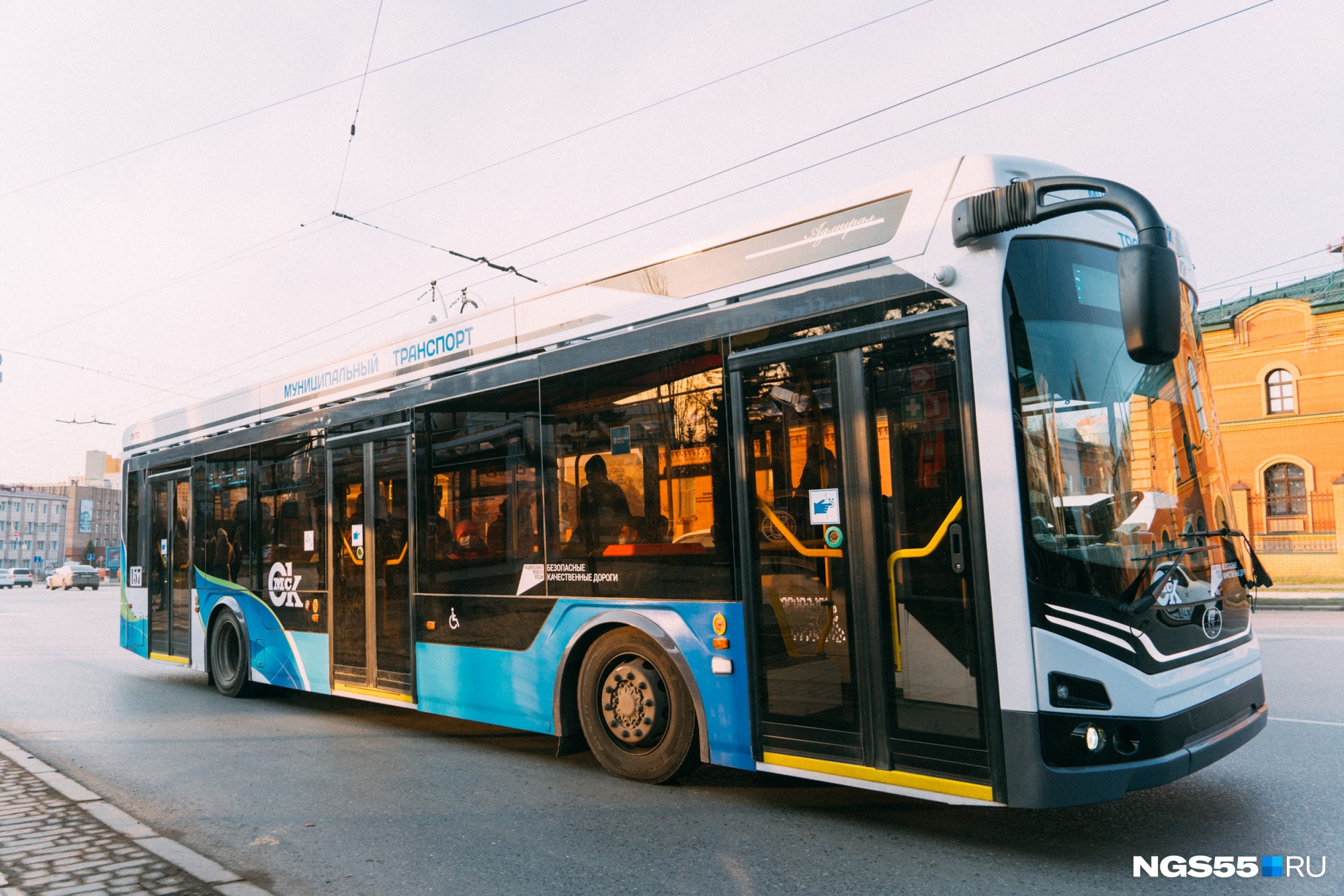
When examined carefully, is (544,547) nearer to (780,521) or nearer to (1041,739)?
(780,521)

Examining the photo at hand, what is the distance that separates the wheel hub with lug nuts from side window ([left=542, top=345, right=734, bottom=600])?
48 centimetres

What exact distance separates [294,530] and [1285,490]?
→ 3478cm

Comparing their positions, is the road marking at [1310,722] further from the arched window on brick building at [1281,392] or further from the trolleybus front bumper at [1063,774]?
the arched window on brick building at [1281,392]

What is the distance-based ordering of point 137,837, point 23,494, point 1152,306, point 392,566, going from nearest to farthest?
point 1152,306 < point 137,837 < point 392,566 < point 23,494

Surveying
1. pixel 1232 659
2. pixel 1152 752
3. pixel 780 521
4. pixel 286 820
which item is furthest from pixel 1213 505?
pixel 286 820

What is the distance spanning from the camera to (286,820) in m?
5.29

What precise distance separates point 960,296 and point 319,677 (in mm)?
6896

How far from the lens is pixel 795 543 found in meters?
4.98

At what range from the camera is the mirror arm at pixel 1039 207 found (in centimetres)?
397

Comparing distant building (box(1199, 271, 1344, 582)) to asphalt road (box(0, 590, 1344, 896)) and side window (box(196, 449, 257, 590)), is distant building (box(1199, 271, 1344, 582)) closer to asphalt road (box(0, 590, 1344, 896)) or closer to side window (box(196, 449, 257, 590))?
asphalt road (box(0, 590, 1344, 896))

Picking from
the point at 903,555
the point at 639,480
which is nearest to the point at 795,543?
the point at 903,555

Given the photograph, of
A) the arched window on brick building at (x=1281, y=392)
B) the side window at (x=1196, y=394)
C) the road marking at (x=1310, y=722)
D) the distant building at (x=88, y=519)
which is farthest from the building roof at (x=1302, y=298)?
the distant building at (x=88, y=519)

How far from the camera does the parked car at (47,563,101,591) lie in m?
51.4

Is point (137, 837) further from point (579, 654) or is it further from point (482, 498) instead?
point (482, 498)
